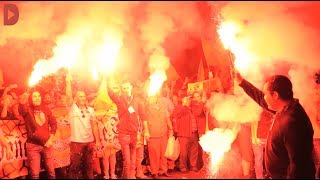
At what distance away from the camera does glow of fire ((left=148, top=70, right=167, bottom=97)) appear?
853 centimetres

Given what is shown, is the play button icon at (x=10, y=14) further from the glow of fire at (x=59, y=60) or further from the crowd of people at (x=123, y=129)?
the crowd of people at (x=123, y=129)

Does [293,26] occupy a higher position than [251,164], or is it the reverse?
[293,26]

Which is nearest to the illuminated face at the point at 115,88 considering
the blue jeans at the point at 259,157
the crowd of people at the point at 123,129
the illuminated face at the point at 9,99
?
the crowd of people at the point at 123,129

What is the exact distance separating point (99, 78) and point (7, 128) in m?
2.50

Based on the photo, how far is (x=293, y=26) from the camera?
292 inches

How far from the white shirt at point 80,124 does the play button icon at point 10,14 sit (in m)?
2.16

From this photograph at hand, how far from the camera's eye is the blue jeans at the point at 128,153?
24.6ft

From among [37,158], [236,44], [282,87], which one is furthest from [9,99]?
[282,87]

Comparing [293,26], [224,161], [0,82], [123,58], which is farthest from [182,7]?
[0,82]

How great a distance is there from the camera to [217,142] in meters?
7.61

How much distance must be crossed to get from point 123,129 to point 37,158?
171cm

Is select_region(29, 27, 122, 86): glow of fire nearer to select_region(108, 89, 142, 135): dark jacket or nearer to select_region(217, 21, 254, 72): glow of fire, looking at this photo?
select_region(108, 89, 142, 135): dark jacket

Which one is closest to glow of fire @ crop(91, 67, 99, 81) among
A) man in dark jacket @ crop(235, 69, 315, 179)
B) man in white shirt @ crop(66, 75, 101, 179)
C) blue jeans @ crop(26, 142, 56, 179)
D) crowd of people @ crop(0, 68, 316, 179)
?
crowd of people @ crop(0, 68, 316, 179)

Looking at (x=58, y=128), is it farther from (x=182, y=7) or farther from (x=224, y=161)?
(x=182, y=7)
